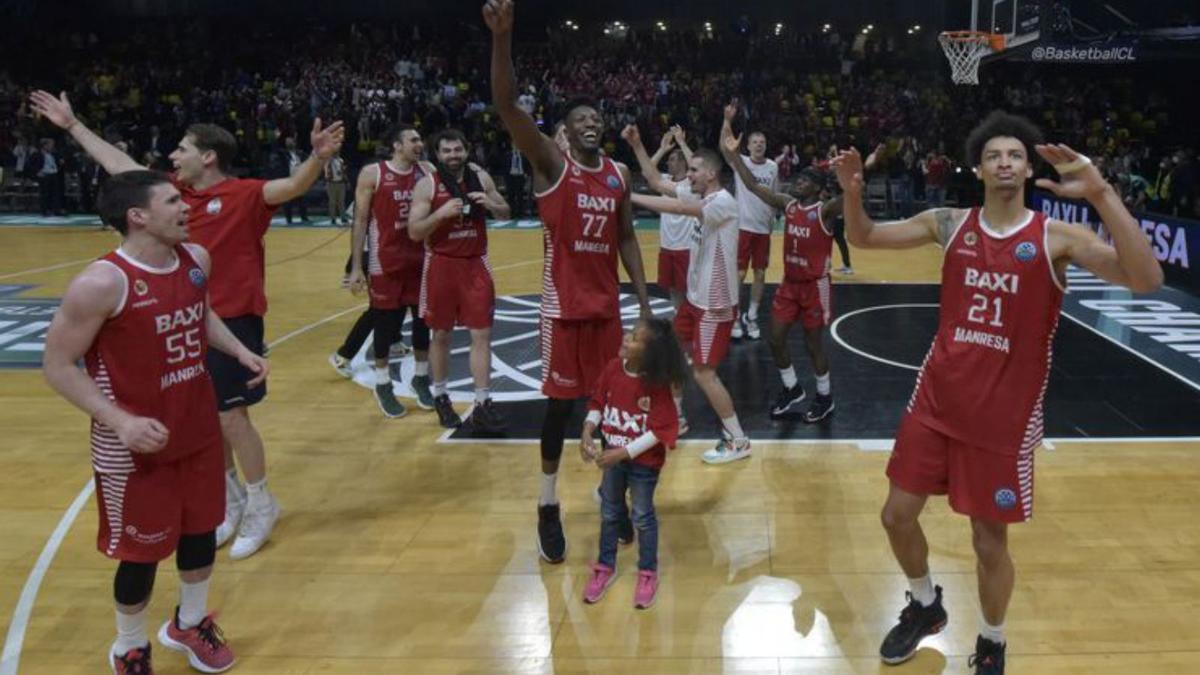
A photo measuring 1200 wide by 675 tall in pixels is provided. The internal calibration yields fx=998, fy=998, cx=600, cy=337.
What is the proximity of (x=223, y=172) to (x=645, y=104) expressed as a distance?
19776 mm

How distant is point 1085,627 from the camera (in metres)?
4.18

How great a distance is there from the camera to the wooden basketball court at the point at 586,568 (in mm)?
4047

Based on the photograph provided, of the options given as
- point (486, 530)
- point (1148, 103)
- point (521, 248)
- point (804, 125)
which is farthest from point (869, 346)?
point (1148, 103)

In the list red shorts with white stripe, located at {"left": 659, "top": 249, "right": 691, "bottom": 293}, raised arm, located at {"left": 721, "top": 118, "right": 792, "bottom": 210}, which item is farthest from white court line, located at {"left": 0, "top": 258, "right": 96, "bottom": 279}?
raised arm, located at {"left": 721, "top": 118, "right": 792, "bottom": 210}

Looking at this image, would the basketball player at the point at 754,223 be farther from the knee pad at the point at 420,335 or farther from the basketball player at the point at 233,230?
the basketball player at the point at 233,230

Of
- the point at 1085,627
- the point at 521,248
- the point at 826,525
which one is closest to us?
the point at 1085,627

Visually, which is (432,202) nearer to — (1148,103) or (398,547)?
(398,547)

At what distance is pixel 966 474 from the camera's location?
355 cm

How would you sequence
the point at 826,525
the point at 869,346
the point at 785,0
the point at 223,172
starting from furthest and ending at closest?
1. the point at 785,0
2. the point at 869,346
3. the point at 826,525
4. the point at 223,172

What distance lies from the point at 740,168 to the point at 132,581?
4.82 metres

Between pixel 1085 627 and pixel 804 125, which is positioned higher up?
pixel 804 125

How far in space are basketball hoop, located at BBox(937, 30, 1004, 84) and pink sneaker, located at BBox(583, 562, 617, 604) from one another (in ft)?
43.0

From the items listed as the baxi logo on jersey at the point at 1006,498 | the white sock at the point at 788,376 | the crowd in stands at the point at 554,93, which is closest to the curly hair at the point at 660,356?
the baxi logo on jersey at the point at 1006,498

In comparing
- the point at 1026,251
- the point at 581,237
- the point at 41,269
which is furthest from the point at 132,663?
the point at 41,269
